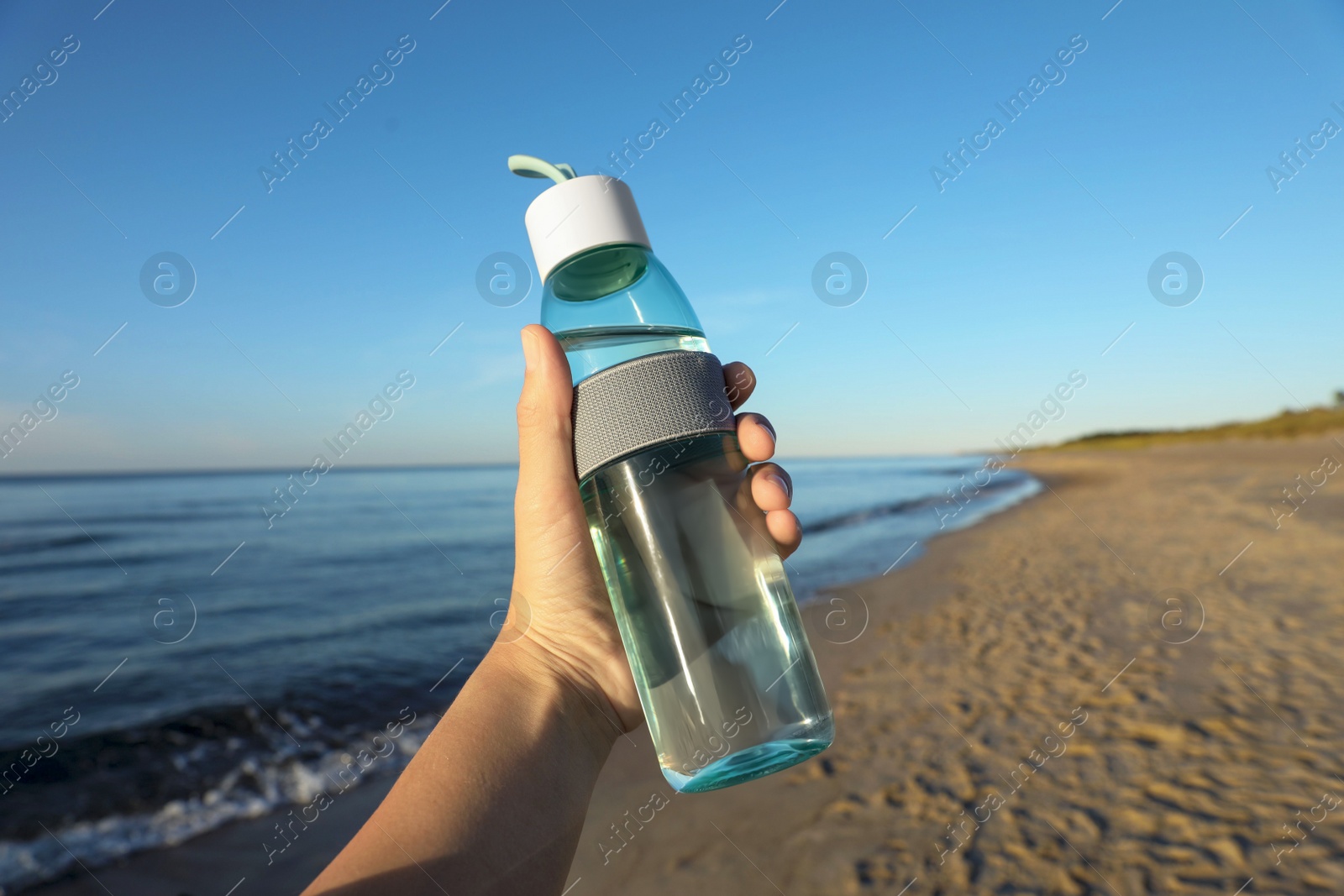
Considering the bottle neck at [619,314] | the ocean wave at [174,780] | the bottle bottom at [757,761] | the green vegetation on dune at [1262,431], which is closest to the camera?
the bottle bottom at [757,761]

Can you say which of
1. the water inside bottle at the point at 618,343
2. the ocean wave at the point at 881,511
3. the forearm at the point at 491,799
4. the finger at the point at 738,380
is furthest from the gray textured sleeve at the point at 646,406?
the ocean wave at the point at 881,511

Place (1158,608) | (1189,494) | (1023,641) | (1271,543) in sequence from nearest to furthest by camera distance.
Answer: (1023,641) < (1158,608) < (1271,543) < (1189,494)

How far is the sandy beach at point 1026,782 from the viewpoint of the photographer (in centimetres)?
304

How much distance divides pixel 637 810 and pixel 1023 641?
13.4 feet

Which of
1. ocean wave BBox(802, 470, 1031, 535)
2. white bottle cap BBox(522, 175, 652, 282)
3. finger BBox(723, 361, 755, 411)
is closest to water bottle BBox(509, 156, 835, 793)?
white bottle cap BBox(522, 175, 652, 282)

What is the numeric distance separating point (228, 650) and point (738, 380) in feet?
26.6

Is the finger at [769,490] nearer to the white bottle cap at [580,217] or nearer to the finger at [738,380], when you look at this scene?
the finger at [738,380]

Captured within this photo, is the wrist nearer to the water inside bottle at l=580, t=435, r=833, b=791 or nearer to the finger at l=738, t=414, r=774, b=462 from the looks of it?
the water inside bottle at l=580, t=435, r=833, b=791

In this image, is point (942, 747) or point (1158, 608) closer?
point (942, 747)

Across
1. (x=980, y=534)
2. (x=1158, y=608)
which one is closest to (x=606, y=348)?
(x=1158, y=608)

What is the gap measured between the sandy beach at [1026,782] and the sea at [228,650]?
2.05 ft

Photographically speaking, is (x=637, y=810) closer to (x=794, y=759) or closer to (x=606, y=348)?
(x=794, y=759)

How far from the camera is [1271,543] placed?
29.3 ft

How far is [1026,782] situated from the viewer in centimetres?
367
